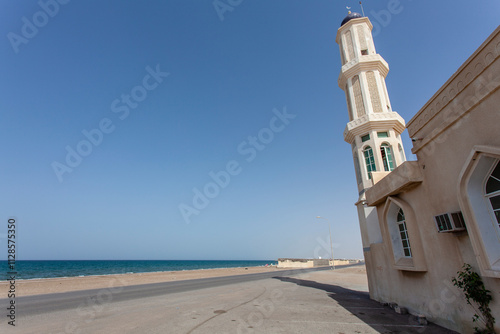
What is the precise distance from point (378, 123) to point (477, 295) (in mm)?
11074

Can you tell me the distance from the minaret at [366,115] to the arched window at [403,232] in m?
2.83

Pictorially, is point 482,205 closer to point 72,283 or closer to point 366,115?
point 366,115

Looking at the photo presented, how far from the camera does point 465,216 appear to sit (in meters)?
5.72

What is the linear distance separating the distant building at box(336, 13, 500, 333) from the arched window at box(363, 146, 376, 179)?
3.31m

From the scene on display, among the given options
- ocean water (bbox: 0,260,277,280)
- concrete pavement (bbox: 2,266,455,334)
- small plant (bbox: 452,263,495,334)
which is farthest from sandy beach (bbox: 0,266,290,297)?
small plant (bbox: 452,263,495,334)

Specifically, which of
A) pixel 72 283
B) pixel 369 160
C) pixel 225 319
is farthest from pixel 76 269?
pixel 369 160

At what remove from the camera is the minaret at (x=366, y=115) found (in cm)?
1435

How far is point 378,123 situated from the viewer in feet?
48.6

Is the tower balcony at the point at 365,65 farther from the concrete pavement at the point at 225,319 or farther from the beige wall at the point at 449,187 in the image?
the concrete pavement at the point at 225,319

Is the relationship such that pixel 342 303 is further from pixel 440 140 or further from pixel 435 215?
pixel 440 140

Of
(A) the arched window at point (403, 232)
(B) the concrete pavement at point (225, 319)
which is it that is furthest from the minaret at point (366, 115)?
(B) the concrete pavement at point (225, 319)

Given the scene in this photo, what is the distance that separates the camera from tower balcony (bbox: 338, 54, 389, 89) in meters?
16.3

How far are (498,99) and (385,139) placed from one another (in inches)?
400

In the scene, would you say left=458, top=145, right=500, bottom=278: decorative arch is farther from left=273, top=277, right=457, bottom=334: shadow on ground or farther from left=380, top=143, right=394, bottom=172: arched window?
left=380, top=143, right=394, bottom=172: arched window
